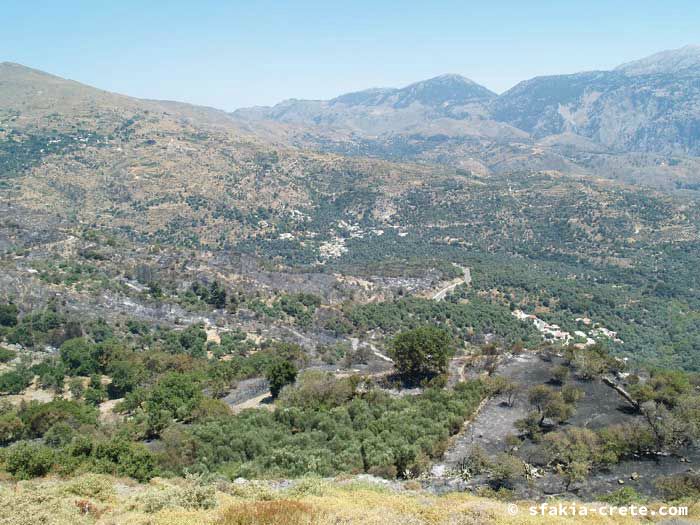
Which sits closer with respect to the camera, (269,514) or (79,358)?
(269,514)

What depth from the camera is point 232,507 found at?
15641 millimetres

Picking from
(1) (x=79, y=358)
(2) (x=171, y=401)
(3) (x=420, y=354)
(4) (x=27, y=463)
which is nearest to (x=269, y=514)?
(4) (x=27, y=463)

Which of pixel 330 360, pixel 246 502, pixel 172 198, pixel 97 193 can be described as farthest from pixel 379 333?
pixel 97 193

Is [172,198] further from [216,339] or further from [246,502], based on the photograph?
[246,502]

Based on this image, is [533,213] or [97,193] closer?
[97,193]

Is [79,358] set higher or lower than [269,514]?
lower

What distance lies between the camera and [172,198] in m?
170

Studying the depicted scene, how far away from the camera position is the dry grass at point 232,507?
49.3ft

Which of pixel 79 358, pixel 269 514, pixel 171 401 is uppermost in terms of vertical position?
pixel 269 514

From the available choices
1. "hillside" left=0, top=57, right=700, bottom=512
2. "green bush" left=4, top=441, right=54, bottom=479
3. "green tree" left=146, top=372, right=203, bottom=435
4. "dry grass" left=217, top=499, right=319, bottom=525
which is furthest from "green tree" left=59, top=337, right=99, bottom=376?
"dry grass" left=217, top=499, right=319, bottom=525

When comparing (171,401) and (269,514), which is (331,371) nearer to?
(171,401)

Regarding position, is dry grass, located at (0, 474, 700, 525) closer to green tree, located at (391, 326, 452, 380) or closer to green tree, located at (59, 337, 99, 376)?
green tree, located at (391, 326, 452, 380)

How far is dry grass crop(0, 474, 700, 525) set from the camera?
15.0m

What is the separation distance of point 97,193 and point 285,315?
11973 centimetres
